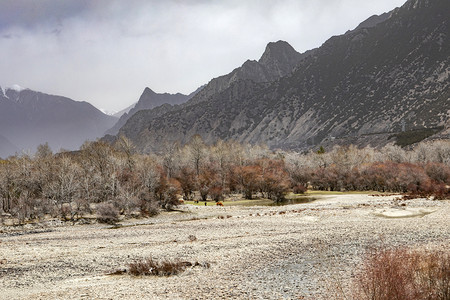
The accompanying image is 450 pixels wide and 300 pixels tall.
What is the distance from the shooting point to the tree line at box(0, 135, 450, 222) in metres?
51.6

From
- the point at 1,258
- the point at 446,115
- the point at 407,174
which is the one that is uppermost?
the point at 446,115

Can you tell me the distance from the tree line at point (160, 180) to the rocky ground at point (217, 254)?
1077cm

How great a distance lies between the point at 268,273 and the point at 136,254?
11864mm

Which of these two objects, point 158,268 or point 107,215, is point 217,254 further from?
point 107,215

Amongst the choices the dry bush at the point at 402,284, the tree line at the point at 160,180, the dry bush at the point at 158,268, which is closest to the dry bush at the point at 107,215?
the tree line at the point at 160,180

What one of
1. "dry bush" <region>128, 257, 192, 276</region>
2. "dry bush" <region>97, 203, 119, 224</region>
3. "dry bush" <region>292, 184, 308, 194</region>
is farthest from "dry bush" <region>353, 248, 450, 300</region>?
"dry bush" <region>292, 184, 308, 194</region>

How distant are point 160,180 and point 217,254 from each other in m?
38.7

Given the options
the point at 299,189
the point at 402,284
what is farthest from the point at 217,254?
the point at 299,189

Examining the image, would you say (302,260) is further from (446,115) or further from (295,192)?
(446,115)

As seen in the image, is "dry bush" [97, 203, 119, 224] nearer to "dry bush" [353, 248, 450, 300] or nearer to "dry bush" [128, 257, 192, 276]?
"dry bush" [128, 257, 192, 276]

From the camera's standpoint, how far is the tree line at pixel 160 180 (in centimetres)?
5159

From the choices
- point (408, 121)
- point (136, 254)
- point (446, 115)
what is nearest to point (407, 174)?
point (136, 254)

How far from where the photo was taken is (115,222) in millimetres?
45625

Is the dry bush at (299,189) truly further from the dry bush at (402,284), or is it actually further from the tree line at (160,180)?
the dry bush at (402,284)
